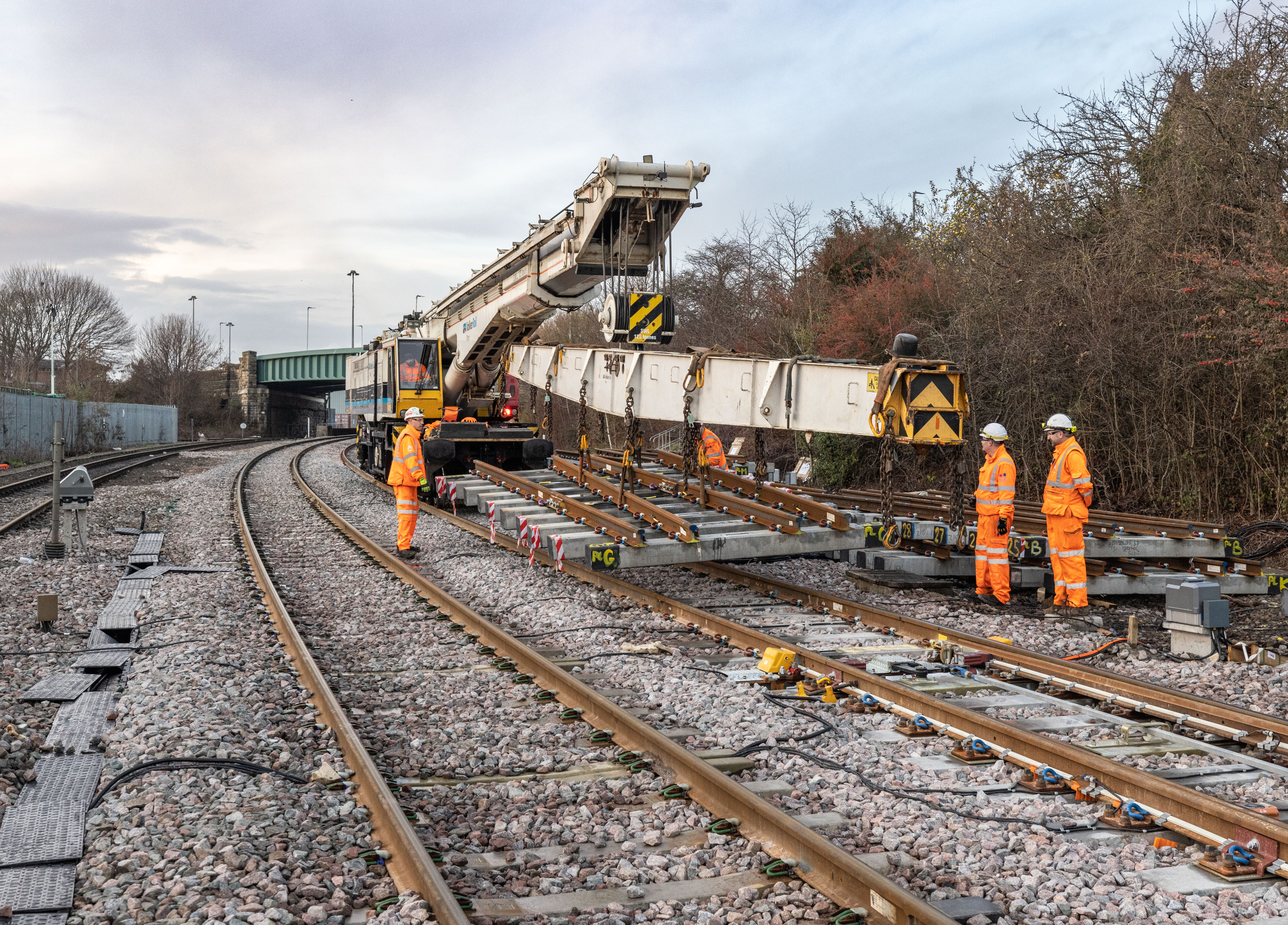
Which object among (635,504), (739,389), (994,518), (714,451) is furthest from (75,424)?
(994,518)

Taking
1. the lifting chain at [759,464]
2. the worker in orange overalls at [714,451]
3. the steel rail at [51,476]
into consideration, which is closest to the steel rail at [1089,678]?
the lifting chain at [759,464]

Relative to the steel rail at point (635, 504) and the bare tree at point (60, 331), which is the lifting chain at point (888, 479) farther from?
the bare tree at point (60, 331)

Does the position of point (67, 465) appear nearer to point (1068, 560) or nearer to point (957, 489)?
point (957, 489)

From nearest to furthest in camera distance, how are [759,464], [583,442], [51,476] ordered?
[759,464] < [583,442] < [51,476]

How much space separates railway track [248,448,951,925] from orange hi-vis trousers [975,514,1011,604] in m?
4.49

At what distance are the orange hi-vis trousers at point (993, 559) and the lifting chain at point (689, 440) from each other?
2787 millimetres

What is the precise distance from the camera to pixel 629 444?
9.27m

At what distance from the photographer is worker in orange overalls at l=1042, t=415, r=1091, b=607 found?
833cm

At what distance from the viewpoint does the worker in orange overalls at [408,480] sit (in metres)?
11.6

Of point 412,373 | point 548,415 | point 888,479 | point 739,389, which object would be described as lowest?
point 888,479

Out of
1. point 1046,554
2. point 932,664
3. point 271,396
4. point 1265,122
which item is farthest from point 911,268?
point 271,396

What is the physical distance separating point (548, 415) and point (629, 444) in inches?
111

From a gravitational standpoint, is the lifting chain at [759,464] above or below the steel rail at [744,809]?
above

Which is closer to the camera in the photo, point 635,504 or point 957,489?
point 957,489
